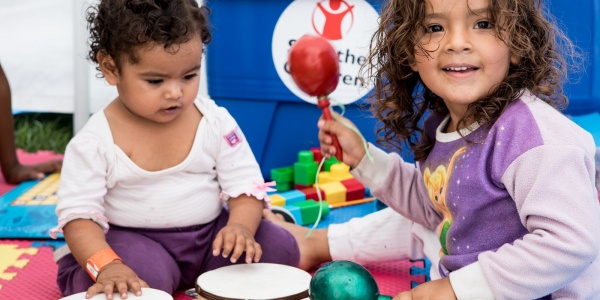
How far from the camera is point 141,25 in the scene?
4.09ft

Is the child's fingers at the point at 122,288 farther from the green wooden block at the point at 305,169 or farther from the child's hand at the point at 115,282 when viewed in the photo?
the green wooden block at the point at 305,169

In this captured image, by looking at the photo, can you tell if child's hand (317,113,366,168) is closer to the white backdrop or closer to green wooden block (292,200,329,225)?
green wooden block (292,200,329,225)

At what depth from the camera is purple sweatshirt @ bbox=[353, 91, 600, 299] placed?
98 centimetres

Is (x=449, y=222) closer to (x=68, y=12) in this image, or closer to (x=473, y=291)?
(x=473, y=291)

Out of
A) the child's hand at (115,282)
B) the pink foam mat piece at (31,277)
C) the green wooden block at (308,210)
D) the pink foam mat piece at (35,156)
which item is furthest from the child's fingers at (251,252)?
the pink foam mat piece at (35,156)

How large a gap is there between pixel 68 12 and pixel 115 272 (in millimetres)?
1766

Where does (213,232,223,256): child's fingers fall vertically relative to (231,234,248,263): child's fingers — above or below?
above

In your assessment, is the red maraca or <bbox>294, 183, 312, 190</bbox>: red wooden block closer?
the red maraca

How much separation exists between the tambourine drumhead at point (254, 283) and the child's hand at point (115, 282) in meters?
0.09

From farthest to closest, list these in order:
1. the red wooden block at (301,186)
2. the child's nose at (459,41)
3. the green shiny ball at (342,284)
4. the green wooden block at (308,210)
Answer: the red wooden block at (301,186)
the green wooden block at (308,210)
the child's nose at (459,41)
the green shiny ball at (342,284)

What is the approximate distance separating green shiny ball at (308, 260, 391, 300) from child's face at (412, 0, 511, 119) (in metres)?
0.30

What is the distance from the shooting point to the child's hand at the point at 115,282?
1.09m

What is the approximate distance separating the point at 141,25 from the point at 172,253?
0.38m

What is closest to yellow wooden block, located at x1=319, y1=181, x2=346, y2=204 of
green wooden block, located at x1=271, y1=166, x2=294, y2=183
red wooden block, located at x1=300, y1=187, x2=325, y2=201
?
red wooden block, located at x1=300, y1=187, x2=325, y2=201
